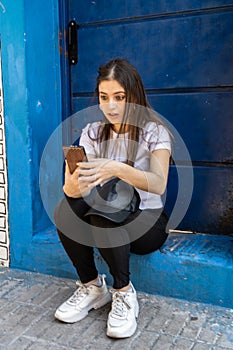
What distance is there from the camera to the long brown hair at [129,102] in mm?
1729

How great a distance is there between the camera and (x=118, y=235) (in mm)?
1663

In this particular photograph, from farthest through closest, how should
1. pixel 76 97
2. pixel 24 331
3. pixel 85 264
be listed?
pixel 76 97
pixel 85 264
pixel 24 331

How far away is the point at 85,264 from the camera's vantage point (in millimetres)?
1835

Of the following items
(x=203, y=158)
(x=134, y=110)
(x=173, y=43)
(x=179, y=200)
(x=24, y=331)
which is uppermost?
(x=173, y=43)

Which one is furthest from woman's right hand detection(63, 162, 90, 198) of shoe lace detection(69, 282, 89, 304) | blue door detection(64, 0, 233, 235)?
blue door detection(64, 0, 233, 235)

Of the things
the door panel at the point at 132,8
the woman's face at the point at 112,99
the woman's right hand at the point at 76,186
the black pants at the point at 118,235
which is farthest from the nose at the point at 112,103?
the door panel at the point at 132,8

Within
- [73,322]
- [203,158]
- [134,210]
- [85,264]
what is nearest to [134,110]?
[134,210]

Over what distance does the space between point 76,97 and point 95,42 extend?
1.10 feet

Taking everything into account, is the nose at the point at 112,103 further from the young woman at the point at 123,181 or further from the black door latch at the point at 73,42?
the black door latch at the point at 73,42

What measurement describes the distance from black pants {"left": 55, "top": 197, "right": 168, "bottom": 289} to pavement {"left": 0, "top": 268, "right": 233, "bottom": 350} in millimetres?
208

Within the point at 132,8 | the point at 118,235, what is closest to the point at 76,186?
the point at 118,235

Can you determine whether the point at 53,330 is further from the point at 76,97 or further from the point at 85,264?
the point at 76,97

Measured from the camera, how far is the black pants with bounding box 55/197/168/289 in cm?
168

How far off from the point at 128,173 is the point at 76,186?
0.23 meters
